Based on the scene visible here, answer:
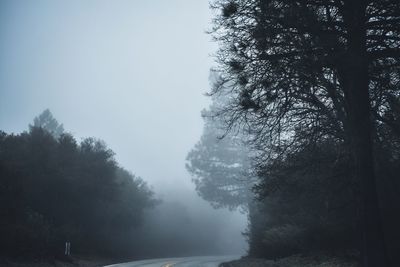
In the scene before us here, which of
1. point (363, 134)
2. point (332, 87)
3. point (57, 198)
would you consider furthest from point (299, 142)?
point (57, 198)

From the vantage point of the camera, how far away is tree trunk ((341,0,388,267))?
992 cm

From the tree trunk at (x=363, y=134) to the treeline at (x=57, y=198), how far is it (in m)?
16.8

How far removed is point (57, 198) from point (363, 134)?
2703cm

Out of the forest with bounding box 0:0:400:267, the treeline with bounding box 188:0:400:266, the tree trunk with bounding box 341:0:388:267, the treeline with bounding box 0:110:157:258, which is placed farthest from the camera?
the treeline with bounding box 0:110:157:258

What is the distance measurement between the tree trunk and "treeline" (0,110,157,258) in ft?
55.3

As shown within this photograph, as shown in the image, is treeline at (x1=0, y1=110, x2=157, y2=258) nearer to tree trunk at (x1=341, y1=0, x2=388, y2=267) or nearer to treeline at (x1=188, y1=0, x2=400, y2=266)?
treeline at (x1=188, y1=0, x2=400, y2=266)

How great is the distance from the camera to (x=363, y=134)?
1035cm

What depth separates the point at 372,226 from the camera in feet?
32.7

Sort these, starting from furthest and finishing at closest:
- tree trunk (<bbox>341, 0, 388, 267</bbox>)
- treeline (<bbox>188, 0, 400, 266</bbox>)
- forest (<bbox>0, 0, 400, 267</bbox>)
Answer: forest (<bbox>0, 0, 400, 267</bbox>) → treeline (<bbox>188, 0, 400, 266</bbox>) → tree trunk (<bbox>341, 0, 388, 267</bbox>)

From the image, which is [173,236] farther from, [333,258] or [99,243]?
[333,258]

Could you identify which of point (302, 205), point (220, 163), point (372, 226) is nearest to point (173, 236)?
point (220, 163)

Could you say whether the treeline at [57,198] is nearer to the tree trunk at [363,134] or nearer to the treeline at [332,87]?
the treeline at [332,87]

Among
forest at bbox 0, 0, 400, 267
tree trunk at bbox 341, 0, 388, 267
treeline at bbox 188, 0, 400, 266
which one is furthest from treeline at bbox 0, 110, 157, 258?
tree trunk at bbox 341, 0, 388, 267

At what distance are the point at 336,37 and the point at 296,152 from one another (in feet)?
15.6
